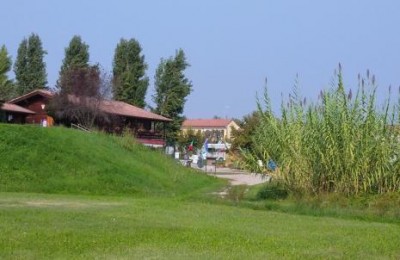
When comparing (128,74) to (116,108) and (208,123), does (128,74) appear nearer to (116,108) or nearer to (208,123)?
(116,108)

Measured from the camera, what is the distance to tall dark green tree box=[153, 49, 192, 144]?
250 feet

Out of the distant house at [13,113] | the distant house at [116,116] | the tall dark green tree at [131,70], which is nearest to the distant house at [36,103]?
the distant house at [116,116]

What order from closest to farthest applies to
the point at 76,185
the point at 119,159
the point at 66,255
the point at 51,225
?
the point at 66,255
the point at 51,225
the point at 76,185
the point at 119,159

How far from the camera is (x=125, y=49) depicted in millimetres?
74375

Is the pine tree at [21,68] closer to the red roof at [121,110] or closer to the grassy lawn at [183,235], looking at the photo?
the red roof at [121,110]

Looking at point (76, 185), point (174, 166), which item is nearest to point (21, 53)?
point (174, 166)

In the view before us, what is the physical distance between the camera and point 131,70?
7288 cm

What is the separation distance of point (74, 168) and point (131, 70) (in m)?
48.0

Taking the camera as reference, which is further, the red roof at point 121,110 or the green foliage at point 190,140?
the green foliage at point 190,140

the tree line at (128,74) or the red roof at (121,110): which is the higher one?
the tree line at (128,74)

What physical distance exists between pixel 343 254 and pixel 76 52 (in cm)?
6982

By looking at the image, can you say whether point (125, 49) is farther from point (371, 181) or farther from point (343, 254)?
point (343, 254)

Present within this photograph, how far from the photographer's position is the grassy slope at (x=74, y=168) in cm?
2362

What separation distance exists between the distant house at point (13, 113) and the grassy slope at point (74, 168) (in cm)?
2065
